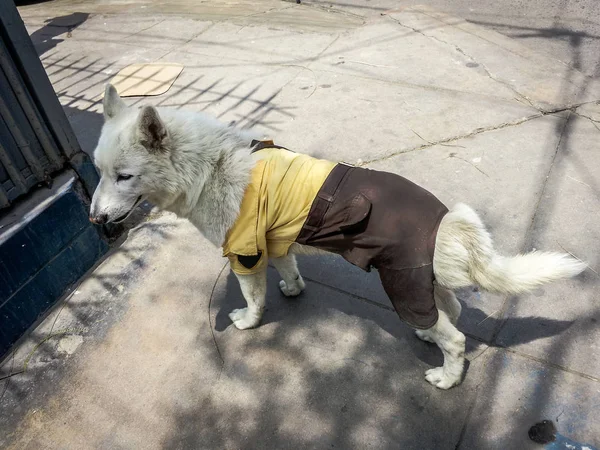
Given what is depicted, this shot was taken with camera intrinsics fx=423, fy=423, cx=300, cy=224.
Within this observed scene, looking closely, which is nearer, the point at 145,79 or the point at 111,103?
the point at 111,103

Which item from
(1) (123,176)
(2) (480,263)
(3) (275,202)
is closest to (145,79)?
(1) (123,176)

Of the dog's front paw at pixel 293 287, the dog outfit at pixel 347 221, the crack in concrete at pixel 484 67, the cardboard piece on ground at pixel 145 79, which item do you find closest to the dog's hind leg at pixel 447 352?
the dog outfit at pixel 347 221

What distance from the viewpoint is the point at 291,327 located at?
3041 mm

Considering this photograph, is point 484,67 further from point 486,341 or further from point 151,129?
point 151,129

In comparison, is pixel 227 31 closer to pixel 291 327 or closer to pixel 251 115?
pixel 251 115

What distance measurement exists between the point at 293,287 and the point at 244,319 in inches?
17.1

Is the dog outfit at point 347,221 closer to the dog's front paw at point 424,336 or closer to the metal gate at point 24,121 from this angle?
the dog's front paw at point 424,336

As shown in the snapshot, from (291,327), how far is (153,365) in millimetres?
982

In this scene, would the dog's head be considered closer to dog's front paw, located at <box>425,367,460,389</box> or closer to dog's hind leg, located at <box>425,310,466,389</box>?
dog's hind leg, located at <box>425,310,466,389</box>

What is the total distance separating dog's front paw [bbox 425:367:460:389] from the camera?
252 centimetres

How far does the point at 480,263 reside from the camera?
2168 millimetres

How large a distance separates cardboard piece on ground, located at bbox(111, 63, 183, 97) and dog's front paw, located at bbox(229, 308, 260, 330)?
3995 mm

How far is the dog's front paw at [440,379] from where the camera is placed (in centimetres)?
252

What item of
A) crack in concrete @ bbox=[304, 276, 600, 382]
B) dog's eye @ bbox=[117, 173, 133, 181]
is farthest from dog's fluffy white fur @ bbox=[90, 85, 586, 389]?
crack in concrete @ bbox=[304, 276, 600, 382]
